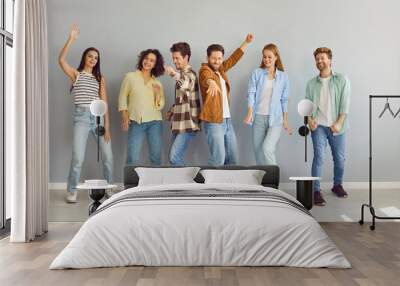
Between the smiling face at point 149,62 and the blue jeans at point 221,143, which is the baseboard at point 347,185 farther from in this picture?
the smiling face at point 149,62

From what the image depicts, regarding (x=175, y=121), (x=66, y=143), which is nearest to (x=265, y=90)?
(x=175, y=121)

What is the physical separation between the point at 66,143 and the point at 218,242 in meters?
3.93

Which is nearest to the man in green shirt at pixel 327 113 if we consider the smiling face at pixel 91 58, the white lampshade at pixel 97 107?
the white lampshade at pixel 97 107

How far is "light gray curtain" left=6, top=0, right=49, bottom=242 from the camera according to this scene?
17.9 ft

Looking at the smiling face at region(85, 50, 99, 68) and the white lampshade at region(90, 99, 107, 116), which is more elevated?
the smiling face at region(85, 50, 99, 68)

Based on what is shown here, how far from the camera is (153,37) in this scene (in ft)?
24.8

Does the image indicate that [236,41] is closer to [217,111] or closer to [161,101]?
[217,111]

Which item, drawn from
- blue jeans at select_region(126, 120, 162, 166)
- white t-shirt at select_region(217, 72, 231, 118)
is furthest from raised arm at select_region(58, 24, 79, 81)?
white t-shirt at select_region(217, 72, 231, 118)

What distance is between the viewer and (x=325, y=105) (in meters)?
7.41

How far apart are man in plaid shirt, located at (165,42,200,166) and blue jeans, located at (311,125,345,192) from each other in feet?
5.21

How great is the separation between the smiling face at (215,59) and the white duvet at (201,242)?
3.24 meters

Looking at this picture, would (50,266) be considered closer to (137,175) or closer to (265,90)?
(137,175)

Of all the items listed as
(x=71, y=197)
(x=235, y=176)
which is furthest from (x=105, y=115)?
(x=235, y=176)

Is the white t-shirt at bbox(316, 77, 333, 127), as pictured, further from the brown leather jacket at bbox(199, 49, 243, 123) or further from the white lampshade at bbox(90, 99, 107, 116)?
the white lampshade at bbox(90, 99, 107, 116)
